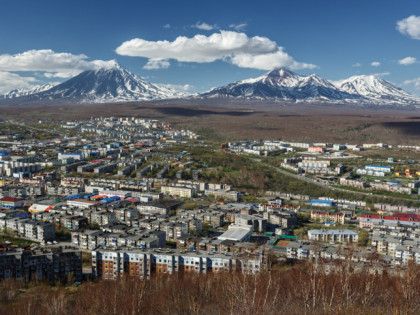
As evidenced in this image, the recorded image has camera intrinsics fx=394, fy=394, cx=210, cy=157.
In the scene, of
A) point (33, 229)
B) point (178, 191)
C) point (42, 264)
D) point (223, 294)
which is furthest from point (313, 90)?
point (223, 294)

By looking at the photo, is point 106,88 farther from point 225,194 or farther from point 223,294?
point 223,294

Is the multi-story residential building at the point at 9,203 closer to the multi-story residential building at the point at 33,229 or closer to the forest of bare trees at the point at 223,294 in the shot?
the multi-story residential building at the point at 33,229

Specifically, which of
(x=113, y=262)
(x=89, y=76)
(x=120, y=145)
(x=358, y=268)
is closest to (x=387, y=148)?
(x=120, y=145)

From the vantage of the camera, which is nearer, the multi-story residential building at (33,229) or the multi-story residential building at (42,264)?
the multi-story residential building at (42,264)

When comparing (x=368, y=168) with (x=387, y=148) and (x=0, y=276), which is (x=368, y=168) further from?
(x=0, y=276)

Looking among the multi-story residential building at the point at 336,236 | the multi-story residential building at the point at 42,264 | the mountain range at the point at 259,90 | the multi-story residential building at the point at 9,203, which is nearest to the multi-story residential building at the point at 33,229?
the multi-story residential building at the point at 42,264

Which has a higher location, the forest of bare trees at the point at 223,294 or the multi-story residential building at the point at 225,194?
the forest of bare trees at the point at 223,294

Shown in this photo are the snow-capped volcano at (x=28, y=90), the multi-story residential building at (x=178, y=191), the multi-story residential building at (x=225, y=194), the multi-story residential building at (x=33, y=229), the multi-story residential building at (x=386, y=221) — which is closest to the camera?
the multi-story residential building at (x=33, y=229)
